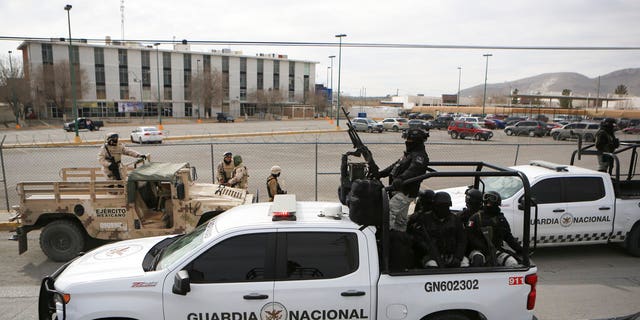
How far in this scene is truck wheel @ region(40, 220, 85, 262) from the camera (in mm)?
7578

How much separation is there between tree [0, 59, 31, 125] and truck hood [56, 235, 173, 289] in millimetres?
67998

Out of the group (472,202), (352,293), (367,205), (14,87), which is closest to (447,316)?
(352,293)

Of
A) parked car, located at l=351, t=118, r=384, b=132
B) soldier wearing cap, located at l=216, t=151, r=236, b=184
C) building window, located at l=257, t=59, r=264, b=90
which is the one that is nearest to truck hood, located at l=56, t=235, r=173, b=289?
soldier wearing cap, located at l=216, t=151, r=236, b=184

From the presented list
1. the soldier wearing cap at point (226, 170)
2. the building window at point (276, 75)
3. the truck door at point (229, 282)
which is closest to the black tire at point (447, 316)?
the truck door at point (229, 282)

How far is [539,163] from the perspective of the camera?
8.61 meters

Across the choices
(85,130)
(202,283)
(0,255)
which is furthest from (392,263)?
(85,130)

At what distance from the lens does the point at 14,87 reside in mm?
60156

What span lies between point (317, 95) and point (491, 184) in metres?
91.0

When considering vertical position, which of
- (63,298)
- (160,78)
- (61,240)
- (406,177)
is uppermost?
(160,78)

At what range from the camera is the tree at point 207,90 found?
79.9 meters

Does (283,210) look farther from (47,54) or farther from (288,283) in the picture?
(47,54)

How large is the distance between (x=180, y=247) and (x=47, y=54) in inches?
3178

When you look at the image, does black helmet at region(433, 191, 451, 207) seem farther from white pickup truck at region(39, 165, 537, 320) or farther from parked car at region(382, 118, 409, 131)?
parked car at region(382, 118, 409, 131)

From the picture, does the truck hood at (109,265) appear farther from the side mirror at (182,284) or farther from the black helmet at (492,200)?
the black helmet at (492,200)
